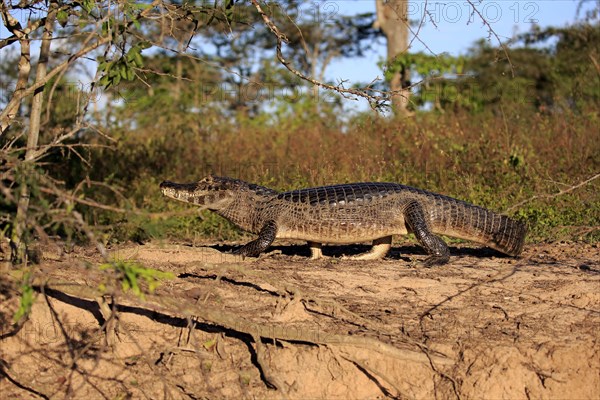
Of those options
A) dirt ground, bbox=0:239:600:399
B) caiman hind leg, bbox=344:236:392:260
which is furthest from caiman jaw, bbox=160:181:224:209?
dirt ground, bbox=0:239:600:399

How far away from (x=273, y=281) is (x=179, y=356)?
775 mm

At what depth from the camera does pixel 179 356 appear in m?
4.64

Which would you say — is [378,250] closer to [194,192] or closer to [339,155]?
[194,192]

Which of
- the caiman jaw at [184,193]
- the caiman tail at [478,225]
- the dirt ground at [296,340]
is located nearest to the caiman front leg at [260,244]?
the caiman jaw at [184,193]

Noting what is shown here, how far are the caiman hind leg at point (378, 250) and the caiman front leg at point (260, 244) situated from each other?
2.30 ft

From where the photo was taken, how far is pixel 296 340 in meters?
4.57

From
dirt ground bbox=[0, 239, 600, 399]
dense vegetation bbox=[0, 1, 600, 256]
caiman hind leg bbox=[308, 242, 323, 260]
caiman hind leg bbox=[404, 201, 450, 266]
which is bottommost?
dirt ground bbox=[0, 239, 600, 399]

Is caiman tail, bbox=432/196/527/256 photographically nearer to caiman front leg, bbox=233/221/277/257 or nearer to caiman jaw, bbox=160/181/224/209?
caiman front leg, bbox=233/221/277/257

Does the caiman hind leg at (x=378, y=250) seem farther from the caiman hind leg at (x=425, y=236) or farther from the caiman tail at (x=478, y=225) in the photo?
the caiman tail at (x=478, y=225)

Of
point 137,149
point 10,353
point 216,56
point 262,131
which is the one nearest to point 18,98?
point 10,353

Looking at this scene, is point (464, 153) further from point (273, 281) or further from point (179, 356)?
point (179, 356)

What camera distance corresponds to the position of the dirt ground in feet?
14.4

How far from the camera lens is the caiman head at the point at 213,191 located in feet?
22.9

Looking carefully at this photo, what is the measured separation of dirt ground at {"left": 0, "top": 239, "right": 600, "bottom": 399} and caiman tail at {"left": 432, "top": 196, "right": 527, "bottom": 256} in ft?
3.85
